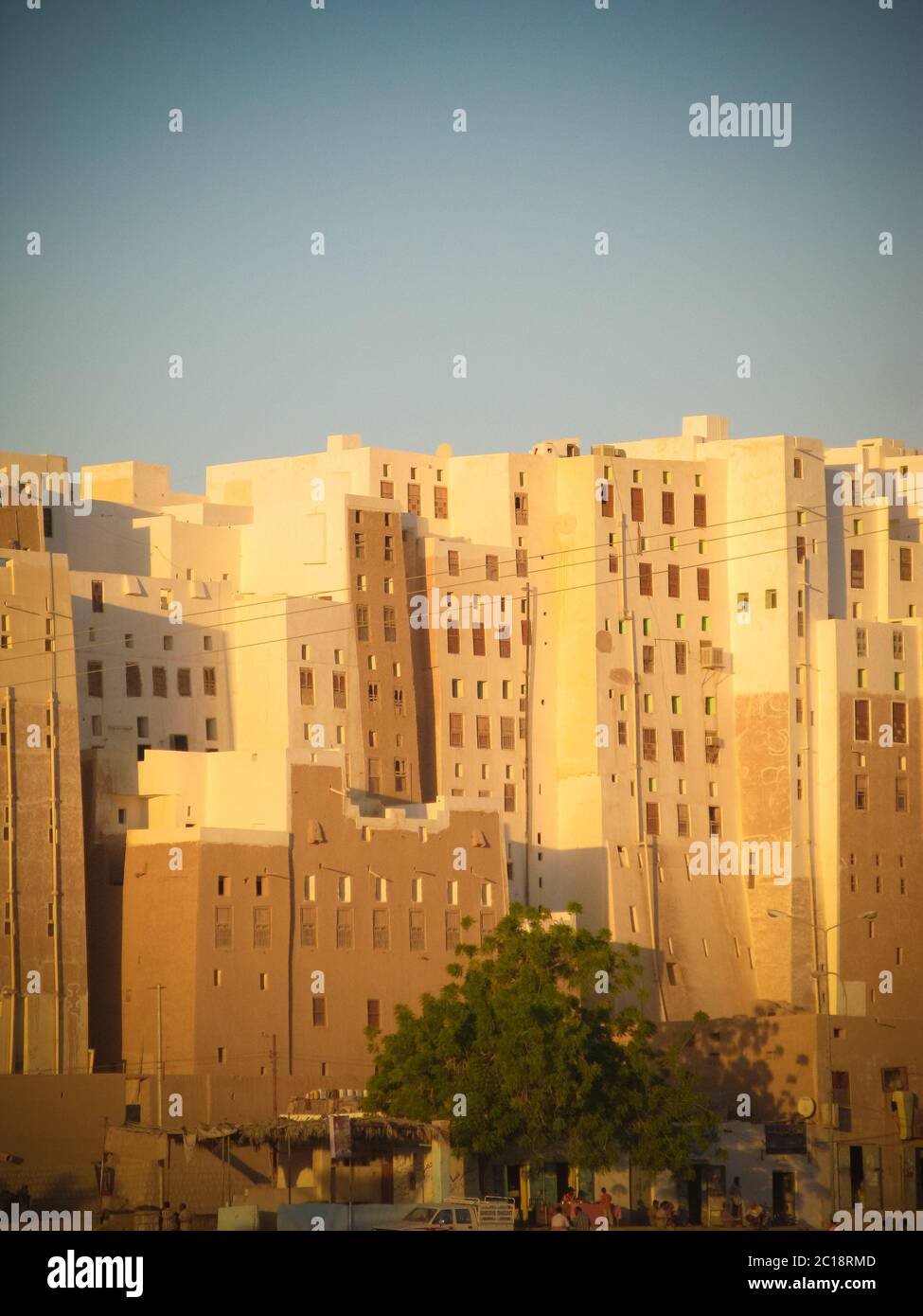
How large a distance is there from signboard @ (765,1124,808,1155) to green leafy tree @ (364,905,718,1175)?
20.7ft

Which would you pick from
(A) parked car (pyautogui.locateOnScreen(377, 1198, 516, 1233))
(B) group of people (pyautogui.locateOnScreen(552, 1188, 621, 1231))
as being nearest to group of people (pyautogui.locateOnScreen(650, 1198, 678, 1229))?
(B) group of people (pyautogui.locateOnScreen(552, 1188, 621, 1231))

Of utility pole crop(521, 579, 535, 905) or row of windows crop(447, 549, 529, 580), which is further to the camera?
utility pole crop(521, 579, 535, 905)

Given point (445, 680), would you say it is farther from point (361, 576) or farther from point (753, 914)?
point (753, 914)

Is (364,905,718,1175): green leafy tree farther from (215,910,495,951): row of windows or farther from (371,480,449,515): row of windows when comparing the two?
(371,480,449,515): row of windows

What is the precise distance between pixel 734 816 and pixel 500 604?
14.3m

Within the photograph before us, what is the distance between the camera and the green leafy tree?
91.2 meters

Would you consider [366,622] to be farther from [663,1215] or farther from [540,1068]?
[663,1215]

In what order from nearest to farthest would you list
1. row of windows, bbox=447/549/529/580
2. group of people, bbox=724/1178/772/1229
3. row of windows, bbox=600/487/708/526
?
1. group of people, bbox=724/1178/772/1229
2. row of windows, bbox=447/549/529/580
3. row of windows, bbox=600/487/708/526

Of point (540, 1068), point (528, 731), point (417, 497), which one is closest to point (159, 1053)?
point (540, 1068)

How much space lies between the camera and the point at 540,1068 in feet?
299

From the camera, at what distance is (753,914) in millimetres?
124500

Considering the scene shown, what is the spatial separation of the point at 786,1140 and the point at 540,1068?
51.1 feet

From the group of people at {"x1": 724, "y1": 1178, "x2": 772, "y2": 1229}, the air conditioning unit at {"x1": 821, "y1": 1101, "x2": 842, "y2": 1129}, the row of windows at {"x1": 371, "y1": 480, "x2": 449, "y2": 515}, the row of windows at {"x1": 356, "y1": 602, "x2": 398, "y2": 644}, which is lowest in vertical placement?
the group of people at {"x1": 724, "y1": 1178, "x2": 772, "y2": 1229}
